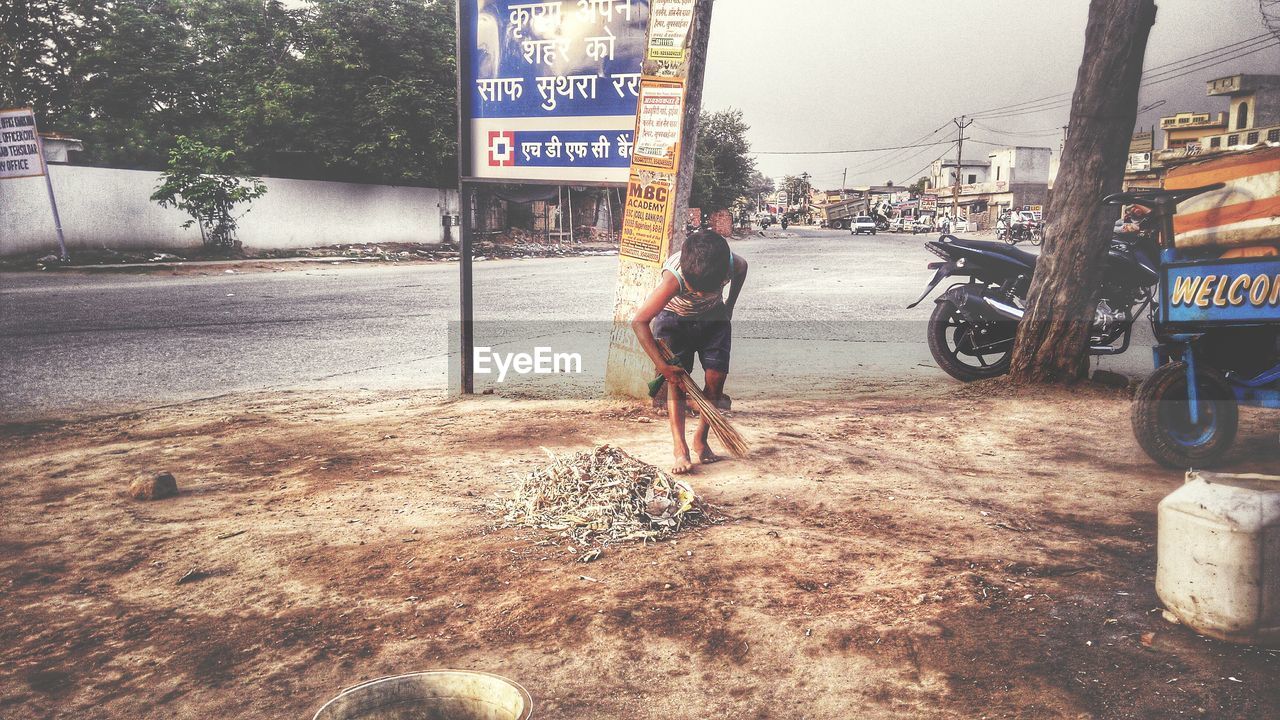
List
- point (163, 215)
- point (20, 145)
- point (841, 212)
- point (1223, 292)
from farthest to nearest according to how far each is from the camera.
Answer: point (841, 212), point (163, 215), point (20, 145), point (1223, 292)

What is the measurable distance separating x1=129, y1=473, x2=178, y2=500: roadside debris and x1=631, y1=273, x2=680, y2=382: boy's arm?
92.6 inches

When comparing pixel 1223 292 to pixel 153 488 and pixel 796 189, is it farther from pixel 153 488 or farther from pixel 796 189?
pixel 796 189

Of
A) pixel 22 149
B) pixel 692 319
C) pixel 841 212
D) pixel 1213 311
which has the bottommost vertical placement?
pixel 692 319

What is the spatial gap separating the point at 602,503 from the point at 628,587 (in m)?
0.71

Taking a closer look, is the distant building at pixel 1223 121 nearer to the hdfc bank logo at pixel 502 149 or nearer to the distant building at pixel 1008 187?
the distant building at pixel 1008 187

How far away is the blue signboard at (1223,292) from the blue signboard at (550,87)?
344cm

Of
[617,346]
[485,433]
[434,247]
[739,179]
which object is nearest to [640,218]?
[617,346]

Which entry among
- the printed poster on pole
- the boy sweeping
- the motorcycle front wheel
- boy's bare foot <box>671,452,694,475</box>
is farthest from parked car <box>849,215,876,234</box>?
boy's bare foot <box>671,452,694,475</box>

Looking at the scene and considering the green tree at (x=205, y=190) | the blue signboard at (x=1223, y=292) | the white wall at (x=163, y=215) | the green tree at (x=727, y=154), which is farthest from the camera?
the green tree at (x=727, y=154)

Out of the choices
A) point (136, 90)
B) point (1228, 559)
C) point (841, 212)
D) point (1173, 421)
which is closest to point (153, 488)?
point (1228, 559)

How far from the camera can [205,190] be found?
70.3ft

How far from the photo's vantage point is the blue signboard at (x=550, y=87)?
6047 millimetres

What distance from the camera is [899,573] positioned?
307 cm

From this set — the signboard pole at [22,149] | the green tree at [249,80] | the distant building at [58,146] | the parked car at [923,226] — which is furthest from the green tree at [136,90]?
the parked car at [923,226]
